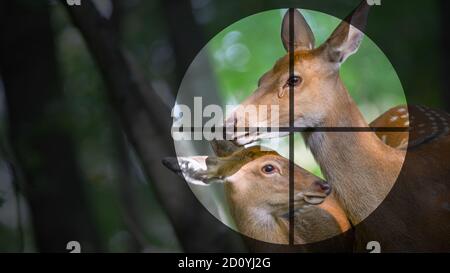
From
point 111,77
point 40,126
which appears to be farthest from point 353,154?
point 40,126

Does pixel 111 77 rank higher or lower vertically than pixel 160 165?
higher

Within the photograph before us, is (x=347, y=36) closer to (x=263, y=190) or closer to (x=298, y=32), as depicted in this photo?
(x=298, y=32)

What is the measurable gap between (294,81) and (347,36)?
0.85ft

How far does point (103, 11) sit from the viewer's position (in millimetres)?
3176

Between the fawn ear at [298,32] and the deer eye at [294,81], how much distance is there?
7.3 inches

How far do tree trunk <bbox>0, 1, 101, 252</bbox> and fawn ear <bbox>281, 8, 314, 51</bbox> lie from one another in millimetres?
1240

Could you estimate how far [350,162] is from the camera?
9.27ft

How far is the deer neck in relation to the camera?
281 cm

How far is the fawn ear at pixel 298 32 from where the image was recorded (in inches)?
116

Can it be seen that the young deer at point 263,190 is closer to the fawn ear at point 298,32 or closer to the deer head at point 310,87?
the deer head at point 310,87
